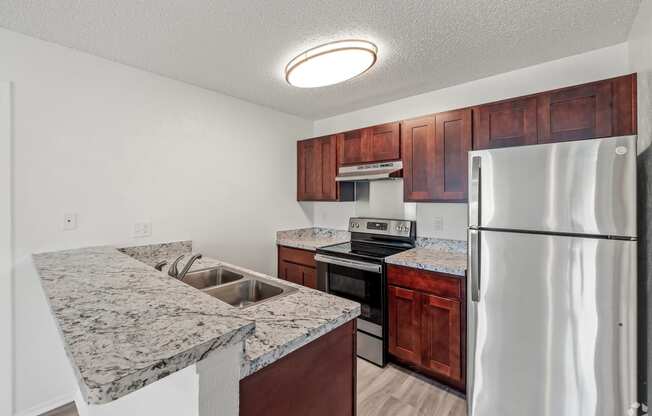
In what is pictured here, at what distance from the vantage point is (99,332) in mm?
663

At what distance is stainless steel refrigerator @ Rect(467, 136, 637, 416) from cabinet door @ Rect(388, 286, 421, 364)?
462 mm

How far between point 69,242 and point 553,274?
3008mm

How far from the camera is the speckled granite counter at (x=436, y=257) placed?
2.02 metres

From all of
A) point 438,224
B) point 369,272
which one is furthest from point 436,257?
point 369,272

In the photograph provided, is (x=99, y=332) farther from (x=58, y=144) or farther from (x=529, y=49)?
(x=529, y=49)

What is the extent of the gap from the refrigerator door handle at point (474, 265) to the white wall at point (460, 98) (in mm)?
825

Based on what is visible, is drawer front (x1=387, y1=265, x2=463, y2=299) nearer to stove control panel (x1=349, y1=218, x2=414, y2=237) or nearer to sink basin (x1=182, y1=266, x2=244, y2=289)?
stove control panel (x1=349, y1=218, x2=414, y2=237)

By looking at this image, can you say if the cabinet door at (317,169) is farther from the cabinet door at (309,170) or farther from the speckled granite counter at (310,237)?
the speckled granite counter at (310,237)

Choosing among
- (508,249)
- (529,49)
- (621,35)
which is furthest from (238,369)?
(621,35)

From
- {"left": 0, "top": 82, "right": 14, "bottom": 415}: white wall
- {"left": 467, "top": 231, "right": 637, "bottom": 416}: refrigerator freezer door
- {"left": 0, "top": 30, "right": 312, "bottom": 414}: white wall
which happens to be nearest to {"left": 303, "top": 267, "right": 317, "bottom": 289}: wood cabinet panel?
{"left": 0, "top": 30, "right": 312, "bottom": 414}: white wall

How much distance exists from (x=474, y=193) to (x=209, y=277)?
6.02 ft

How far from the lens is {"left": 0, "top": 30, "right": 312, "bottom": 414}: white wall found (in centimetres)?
182

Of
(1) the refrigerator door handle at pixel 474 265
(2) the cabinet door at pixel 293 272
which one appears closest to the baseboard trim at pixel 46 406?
(2) the cabinet door at pixel 293 272

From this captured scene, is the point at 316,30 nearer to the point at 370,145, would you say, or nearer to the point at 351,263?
the point at 370,145
